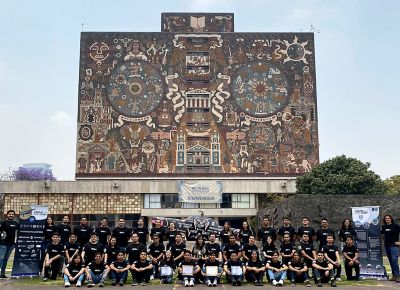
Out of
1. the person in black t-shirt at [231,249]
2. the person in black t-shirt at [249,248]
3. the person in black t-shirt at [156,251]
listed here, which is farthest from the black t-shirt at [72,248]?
the person in black t-shirt at [249,248]

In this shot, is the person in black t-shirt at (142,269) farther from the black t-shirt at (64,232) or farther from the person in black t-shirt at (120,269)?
the black t-shirt at (64,232)

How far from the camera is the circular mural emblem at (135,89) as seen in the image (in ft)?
181

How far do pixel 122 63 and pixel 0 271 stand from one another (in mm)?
43379

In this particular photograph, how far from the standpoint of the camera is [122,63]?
5647 centimetres

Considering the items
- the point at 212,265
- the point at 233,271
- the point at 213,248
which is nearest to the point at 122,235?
the point at 213,248

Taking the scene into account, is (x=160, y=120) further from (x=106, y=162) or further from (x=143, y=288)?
(x=143, y=288)

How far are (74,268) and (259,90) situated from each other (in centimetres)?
4486

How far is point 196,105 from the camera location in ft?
184

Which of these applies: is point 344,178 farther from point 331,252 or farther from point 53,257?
point 53,257

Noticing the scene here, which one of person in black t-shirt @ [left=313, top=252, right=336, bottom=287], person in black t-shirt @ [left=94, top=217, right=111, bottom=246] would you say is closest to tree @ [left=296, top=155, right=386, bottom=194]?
person in black t-shirt @ [left=313, top=252, right=336, bottom=287]

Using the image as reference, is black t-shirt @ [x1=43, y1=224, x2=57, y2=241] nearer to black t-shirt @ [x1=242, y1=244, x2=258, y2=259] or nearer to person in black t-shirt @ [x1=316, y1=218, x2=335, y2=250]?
black t-shirt @ [x1=242, y1=244, x2=258, y2=259]

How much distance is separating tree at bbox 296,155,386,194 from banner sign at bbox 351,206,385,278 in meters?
29.1

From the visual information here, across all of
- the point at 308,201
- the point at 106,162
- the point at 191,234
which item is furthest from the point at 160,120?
the point at 191,234

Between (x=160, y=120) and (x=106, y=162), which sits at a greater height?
(x=160, y=120)
